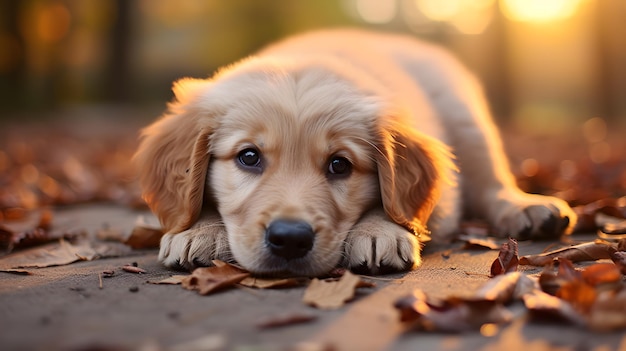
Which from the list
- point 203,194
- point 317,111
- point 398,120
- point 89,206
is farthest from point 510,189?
point 89,206

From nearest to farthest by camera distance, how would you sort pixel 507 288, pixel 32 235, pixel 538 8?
pixel 507 288, pixel 32 235, pixel 538 8

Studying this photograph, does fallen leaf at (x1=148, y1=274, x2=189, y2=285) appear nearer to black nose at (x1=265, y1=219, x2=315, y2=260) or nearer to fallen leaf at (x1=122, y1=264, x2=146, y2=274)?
fallen leaf at (x1=122, y1=264, x2=146, y2=274)

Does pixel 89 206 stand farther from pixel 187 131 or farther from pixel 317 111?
pixel 317 111

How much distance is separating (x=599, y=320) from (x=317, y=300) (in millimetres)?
915

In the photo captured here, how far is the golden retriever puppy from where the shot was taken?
285 cm

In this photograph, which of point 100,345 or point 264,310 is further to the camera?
point 264,310

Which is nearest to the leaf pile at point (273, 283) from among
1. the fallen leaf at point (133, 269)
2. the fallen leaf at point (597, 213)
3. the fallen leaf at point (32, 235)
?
the fallen leaf at point (133, 269)

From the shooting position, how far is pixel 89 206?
515 centimetres

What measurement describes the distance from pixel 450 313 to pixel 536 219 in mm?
1775

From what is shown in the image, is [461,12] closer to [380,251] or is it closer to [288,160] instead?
[288,160]

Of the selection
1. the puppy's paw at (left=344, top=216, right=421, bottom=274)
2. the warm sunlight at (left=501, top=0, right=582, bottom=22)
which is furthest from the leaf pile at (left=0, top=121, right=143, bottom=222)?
the warm sunlight at (left=501, top=0, right=582, bottom=22)

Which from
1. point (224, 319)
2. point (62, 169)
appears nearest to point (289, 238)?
point (224, 319)

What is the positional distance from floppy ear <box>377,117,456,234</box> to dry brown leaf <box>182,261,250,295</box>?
2.93ft

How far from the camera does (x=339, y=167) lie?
128 inches
